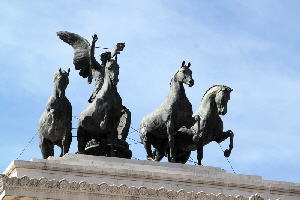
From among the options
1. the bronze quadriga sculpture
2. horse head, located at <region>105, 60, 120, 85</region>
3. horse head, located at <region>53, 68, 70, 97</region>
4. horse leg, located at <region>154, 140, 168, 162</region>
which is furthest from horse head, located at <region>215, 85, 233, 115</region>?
horse head, located at <region>53, 68, 70, 97</region>

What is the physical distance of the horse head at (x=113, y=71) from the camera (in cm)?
3478

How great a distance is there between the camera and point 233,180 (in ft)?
112

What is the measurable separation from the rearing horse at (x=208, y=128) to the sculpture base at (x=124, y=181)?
4.49 feet

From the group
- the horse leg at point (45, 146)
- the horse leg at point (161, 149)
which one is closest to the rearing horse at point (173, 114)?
the horse leg at point (161, 149)

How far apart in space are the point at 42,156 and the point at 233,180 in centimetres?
593

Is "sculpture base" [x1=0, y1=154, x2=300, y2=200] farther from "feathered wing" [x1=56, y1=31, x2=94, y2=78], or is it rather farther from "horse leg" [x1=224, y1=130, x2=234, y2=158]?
"feathered wing" [x1=56, y1=31, x2=94, y2=78]

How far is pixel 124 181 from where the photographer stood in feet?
108

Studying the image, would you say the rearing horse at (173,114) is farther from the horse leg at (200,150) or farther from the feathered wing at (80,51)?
the feathered wing at (80,51)

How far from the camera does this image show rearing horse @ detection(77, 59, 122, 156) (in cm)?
3475

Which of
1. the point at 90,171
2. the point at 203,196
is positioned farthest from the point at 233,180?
the point at 90,171

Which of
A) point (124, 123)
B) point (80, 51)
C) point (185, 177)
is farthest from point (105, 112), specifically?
point (80, 51)

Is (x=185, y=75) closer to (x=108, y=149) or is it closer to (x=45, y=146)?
(x=108, y=149)

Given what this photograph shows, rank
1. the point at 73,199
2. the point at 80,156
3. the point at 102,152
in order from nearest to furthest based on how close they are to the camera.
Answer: the point at 73,199 < the point at 80,156 < the point at 102,152

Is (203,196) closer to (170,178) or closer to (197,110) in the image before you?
(170,178)
